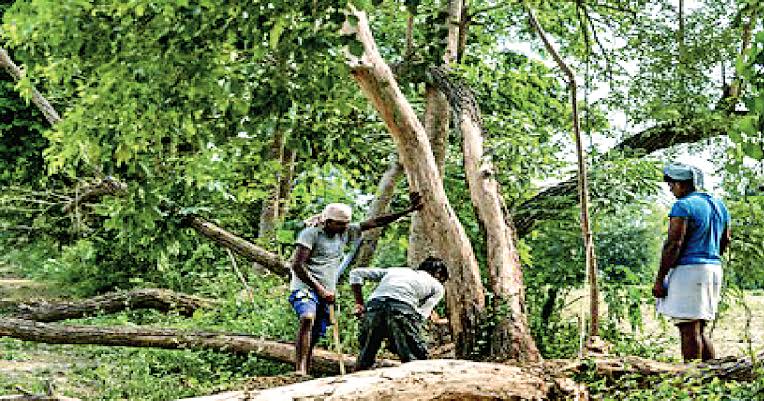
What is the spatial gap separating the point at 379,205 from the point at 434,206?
226 centimetres

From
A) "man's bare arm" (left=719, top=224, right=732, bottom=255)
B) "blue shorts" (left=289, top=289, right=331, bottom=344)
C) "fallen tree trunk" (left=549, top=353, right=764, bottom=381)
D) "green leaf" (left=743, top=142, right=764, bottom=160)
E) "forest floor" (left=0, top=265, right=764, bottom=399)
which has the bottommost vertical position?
"forest floor" (left=0, top=265, right=764, bottom=399)

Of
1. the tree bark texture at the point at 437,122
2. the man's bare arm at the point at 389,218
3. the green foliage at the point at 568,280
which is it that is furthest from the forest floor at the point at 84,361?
the tree bark texture at the point at 437,122

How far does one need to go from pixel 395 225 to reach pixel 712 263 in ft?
16.0

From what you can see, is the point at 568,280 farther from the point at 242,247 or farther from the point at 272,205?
the point at 272,205

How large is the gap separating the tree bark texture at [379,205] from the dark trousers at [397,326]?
10.4 feet

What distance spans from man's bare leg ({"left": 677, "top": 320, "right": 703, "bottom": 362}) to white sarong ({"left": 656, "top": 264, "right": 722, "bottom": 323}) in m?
0.09

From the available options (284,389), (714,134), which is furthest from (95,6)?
(714,134)

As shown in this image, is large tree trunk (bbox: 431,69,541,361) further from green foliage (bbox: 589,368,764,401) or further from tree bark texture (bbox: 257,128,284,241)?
tree bark texture (bbox: 257,128,284,241)

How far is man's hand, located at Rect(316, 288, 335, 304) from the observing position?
23.5 ft

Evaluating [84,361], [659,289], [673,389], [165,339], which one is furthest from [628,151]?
[84,361]

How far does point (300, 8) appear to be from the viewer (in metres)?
4.53

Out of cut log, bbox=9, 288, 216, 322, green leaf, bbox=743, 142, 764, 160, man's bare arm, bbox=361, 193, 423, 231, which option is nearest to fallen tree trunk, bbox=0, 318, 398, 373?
man's bare arm, bbox=361, 193, 423, 231

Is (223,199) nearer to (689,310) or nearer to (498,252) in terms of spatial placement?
(498,252)

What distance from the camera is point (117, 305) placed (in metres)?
12.3
